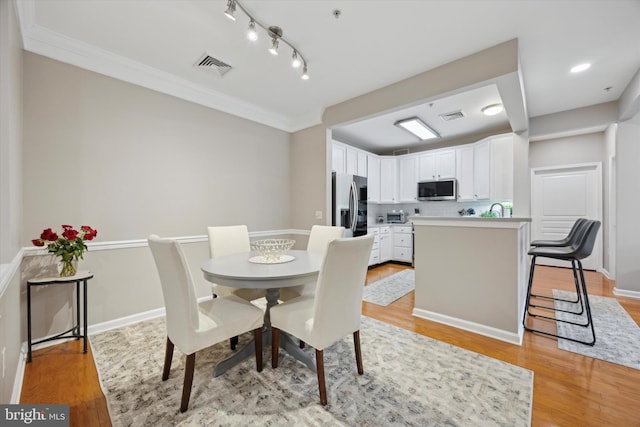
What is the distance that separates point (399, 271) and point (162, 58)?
185 inches

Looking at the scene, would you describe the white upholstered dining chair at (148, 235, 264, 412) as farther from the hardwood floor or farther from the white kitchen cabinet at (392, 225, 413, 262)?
the white kitchen cabinet at (392, 225, 413, 262)

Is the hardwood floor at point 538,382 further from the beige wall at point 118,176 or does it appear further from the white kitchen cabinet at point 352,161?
the white kitchen cabinet at point 352,161

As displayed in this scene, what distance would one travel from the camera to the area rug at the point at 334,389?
142 cm

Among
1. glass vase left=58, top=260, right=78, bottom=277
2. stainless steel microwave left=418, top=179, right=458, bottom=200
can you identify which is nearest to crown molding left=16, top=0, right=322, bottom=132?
glass vase left=58, top=260, right=78, bottom=277

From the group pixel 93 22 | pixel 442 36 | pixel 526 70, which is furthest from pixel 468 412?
pixel 93 22

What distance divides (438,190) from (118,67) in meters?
5.32

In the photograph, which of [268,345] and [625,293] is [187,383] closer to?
[268,345]

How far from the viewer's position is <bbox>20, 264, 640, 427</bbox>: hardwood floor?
4.75 feet

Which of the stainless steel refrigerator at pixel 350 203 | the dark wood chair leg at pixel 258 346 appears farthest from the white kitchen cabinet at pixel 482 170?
the dark wood chair leg at pixel 258 346

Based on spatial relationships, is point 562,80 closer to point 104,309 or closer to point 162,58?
point 162,58

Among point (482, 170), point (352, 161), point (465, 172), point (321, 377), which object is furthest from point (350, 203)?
point (321, 377)

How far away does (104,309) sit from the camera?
2.48 meters

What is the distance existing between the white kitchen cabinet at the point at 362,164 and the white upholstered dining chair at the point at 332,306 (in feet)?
12.4

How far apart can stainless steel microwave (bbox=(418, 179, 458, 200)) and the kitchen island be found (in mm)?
2712
